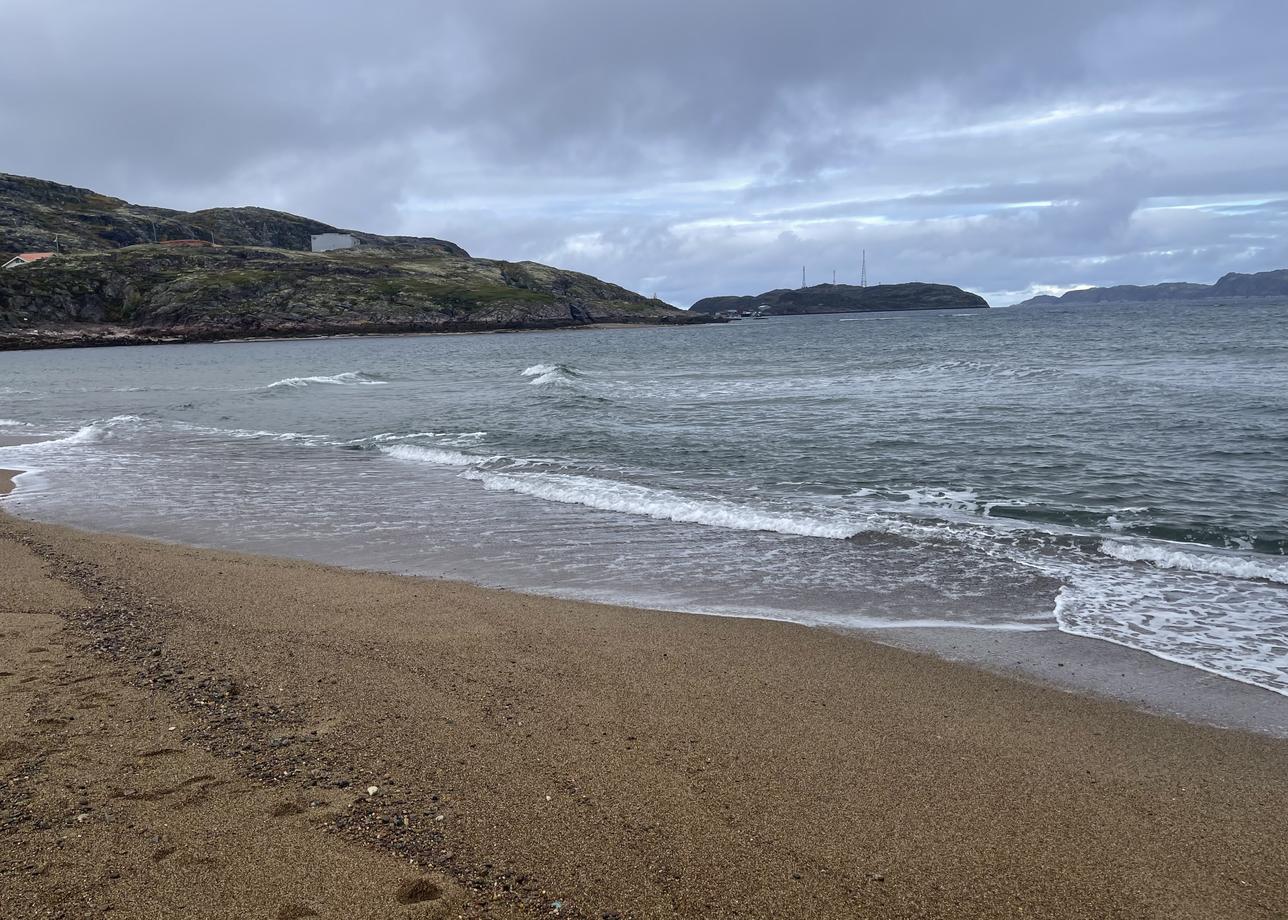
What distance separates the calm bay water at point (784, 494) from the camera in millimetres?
9414

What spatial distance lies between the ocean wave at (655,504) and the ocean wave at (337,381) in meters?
29.0

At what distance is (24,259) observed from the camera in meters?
140

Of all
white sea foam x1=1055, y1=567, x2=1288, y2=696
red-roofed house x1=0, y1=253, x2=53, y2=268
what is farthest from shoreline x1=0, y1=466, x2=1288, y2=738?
red-roofed house x1=0, y1=253, x2=53, y2=268

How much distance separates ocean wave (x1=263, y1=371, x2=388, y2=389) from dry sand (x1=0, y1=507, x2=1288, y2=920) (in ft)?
123

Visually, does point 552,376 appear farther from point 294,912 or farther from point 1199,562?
point 294,912

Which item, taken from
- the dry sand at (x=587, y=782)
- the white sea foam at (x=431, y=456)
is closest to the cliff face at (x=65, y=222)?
the white sea foam at (x=431, y=456)

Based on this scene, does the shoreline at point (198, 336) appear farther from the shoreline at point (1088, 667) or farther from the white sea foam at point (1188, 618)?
the white sea foam at point (1188, 618)

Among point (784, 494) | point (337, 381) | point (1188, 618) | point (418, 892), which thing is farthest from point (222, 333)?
point (418, 892)

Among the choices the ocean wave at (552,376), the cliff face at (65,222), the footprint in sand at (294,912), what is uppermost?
the cliff face at (65,222)

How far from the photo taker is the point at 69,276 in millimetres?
129250

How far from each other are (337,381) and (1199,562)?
4327 centimetres

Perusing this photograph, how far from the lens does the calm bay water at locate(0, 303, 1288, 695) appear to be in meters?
9.41

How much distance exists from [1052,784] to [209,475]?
684 inches

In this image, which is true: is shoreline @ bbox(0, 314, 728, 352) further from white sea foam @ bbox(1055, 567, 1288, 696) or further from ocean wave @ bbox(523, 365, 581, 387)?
white sea foam @ bbox(1055, 567, 1288, 696)
